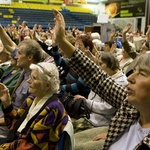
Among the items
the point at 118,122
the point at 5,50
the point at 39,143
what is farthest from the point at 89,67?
the point at 5,50

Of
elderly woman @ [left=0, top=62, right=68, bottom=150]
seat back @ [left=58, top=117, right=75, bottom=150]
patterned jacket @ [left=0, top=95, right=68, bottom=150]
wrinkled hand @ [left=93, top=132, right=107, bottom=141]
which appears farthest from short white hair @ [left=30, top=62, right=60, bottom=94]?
wrinkled hand @ [left=93, top=132, right=107, bottom=141]

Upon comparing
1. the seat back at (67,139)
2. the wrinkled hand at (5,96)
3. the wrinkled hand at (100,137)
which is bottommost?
the wrinkled hand at (100,137)

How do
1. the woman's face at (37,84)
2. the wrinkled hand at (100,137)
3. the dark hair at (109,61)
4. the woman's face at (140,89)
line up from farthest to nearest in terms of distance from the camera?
the dark hair at (109,61) < the wrinkled hand at (100,137) < the woman's face at (37,84) < the woman's face at (140,89)

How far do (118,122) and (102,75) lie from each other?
1.09 feet

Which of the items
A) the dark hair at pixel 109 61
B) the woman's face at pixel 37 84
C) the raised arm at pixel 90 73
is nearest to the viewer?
the raised arm at pixel 90 73

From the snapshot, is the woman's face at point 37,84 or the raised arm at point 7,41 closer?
the woman's face at point 37,84

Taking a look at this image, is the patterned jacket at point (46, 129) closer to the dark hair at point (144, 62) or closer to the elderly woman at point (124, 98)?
the elderly woman at point (124, 98)

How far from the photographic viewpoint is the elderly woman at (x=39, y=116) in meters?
1.62

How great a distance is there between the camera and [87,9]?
20.3 metres

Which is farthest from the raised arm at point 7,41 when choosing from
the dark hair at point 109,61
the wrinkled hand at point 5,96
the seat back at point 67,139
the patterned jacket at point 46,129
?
the seat back at point 67,139

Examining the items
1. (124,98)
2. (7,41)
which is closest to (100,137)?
(124,98)

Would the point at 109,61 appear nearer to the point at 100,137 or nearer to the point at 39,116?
the point at 100,137

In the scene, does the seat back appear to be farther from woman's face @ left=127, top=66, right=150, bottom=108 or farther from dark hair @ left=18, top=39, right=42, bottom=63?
dark hair @ left=18, top=39, right=42, bottom=63

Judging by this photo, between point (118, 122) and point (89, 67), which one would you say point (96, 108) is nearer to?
point (89, 67)
